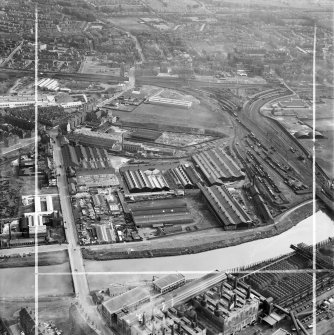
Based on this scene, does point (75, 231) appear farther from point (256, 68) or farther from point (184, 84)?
point (256, 68)

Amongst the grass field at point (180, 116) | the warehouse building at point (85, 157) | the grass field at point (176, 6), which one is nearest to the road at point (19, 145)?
the warehouse building at point (85, 157)

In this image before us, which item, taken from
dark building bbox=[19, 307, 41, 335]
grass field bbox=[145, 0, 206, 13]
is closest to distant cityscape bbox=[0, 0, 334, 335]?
dark building bbox=[19, 307, 41, 335]

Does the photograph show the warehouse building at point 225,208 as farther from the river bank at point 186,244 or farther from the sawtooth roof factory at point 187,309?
the sawtooth roof factory at point 187,309

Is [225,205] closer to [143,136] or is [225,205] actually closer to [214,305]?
[214,305]

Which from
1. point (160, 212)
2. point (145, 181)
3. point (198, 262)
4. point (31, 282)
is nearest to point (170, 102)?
point (145, 181)

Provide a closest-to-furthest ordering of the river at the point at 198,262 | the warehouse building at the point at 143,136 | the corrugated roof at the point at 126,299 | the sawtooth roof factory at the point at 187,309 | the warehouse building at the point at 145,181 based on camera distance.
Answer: the sawtooth roof factory at the point at 187,309
the corrugated roof at the point at 126,299
the river at the point at 198,262
the warehouse building at the point at 145,181
the warehouse building at the point at 143,136

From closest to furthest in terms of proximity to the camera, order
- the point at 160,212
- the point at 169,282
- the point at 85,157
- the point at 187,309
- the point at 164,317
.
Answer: the point at 164,317
the point at 187,309
the point at 169,282
the point at 160,212
the point at 85,157

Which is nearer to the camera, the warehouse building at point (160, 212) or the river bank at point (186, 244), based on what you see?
the river bank at point (186, 244)

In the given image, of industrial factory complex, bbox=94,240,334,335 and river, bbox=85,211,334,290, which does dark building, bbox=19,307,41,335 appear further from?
river, bbox=85,211,334,290
